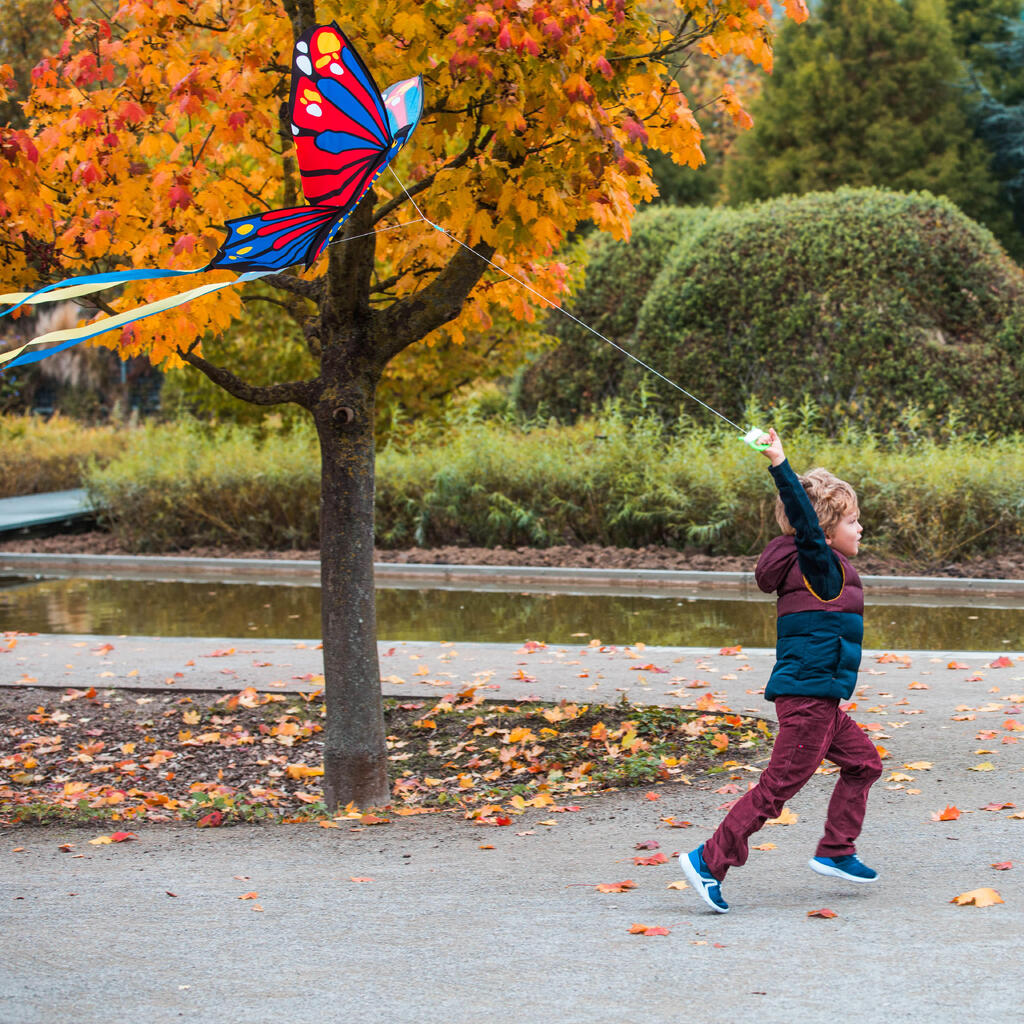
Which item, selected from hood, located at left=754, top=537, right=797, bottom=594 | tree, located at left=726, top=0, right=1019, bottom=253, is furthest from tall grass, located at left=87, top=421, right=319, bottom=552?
tree, located at left=726, top=0, right=1019, bottom=253

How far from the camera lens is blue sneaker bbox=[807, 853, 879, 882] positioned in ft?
14.0

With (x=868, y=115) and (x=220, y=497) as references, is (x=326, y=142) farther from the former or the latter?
(x=868, y=115)

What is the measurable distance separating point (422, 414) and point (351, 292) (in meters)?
11.9

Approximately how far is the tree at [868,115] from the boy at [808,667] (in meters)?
24.2

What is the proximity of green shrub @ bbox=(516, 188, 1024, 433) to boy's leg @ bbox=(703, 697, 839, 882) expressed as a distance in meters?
12.4

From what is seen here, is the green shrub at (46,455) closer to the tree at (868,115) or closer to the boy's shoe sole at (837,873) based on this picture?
the tree at (868,115)

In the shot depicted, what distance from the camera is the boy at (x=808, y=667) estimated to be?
159 inches

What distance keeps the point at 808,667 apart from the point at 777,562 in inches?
13.8

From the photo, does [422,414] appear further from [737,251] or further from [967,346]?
[967,346]

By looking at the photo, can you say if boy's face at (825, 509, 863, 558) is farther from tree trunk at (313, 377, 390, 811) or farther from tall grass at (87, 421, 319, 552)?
tall grass at (87, 421, 319, 552)

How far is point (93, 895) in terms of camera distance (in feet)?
14.6

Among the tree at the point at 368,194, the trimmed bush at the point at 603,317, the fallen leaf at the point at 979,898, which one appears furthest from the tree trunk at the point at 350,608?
the trimmed bush at the point at 603,317

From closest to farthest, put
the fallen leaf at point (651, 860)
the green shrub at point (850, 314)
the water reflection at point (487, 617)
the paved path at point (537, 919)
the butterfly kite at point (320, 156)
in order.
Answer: the paved path at point (537, 919) < the fallen leaf at point (651, 860) < the butterfly kite at point (320, 156) < the water reflection at point (487, 617) < the green shrub at point (850, 314)

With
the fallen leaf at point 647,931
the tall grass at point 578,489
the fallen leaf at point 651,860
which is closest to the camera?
the fallen leaf at point 647,931
